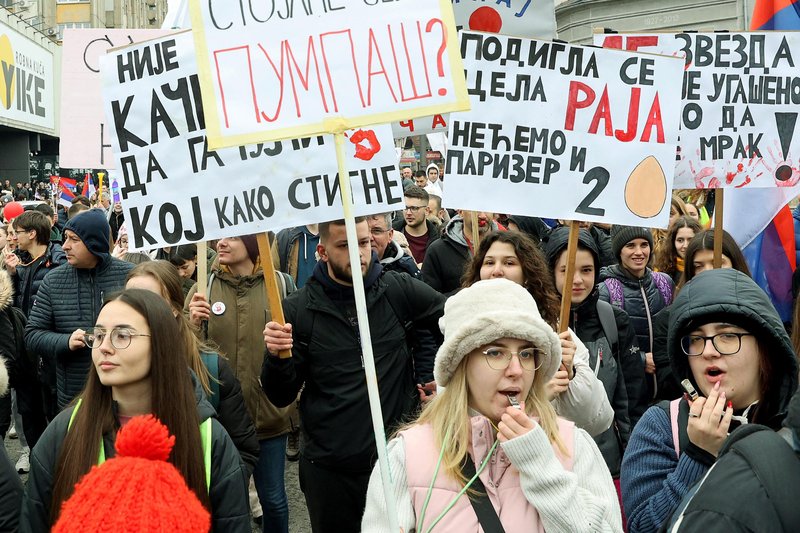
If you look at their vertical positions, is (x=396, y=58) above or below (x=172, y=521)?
above

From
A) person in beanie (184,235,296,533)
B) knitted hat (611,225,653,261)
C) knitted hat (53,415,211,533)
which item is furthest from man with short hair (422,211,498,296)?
knitted hat (53,415,211,533)

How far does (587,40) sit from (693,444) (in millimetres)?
25774

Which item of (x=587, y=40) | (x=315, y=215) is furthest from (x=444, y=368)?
(x=587, y=40)

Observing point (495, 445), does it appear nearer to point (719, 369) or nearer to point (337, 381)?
point (719, 369)

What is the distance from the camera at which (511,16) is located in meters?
6.01

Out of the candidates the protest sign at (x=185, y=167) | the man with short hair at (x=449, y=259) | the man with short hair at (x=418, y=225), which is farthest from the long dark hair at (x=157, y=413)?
the man with short hair at (x=418, y=225)

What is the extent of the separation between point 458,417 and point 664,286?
3.68 m

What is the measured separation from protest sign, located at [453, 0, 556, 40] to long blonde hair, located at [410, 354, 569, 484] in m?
3.72

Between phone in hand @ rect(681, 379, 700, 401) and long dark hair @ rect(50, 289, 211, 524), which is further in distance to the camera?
long dark hair @ rect(50, 289, 211, 524)

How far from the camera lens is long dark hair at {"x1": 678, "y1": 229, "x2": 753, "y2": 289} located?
522 centimetres

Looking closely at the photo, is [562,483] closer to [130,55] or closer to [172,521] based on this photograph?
[172,521]

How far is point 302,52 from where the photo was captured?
325 cm

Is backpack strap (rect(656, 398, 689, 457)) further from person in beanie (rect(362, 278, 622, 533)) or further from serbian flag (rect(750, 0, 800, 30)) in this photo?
serbian flag (rect(750, 0, 800, 30))

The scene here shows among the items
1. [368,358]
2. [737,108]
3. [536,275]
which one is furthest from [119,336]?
[737,108]
